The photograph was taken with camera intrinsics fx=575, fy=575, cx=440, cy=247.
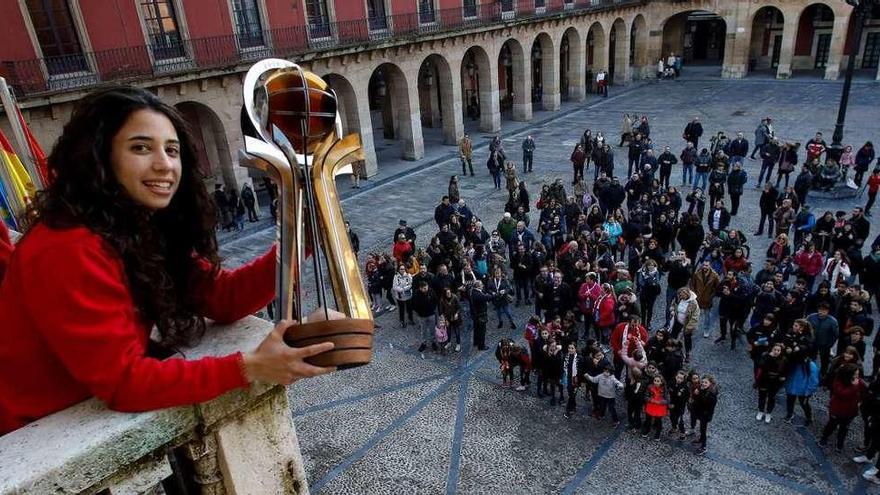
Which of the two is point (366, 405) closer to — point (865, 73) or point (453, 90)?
point (453, 90)

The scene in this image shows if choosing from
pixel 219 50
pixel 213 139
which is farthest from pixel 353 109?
pixel 219 50

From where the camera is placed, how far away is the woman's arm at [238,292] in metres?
2.06

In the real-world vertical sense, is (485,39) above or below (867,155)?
above

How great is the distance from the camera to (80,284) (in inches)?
60.1

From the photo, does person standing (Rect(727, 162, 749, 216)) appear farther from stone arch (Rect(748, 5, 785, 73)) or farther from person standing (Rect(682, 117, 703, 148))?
stone arch (Rect(748, 5, 785, 73))

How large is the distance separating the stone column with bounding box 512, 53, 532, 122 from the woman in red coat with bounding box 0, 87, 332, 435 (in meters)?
29.7

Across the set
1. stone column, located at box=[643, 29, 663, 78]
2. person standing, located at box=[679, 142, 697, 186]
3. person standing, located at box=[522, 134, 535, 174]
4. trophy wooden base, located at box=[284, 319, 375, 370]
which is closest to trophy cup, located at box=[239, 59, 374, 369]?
trophy wooden base, located at box=[284, 319, 375, 370]

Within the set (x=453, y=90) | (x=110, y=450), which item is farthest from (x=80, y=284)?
(x=453, y=90)

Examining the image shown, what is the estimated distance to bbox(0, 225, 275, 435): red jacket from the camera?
152 cm

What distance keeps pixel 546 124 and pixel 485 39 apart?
585cm

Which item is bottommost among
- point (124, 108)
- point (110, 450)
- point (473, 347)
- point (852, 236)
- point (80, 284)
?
point (473, 347)

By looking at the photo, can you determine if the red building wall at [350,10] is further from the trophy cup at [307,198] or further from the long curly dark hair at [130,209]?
the trophy cup at [307,198]

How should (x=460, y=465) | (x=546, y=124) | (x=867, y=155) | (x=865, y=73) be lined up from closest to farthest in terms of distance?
(x=460, y=465) < (x=867, y=155) < (x=546, y=124) < (x=865, y=73)

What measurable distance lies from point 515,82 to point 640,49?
14179 millimetres
